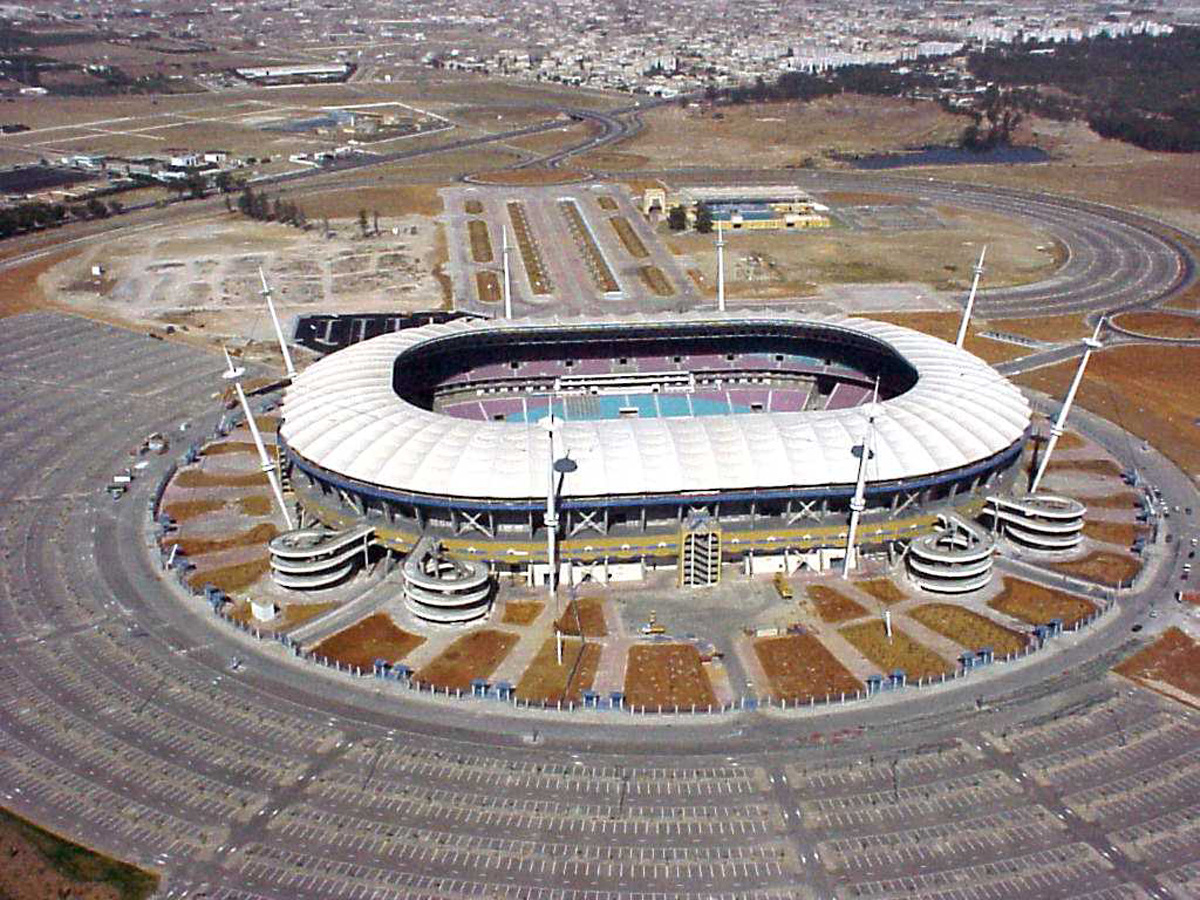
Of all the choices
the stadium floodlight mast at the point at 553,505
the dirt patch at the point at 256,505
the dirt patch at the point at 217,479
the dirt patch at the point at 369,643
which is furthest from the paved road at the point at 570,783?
the dirt patch at the point at 217,479

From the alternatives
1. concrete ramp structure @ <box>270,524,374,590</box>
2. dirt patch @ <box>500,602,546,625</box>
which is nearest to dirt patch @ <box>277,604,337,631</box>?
concrete ramp structure @ <box>270,524,374,590</box>

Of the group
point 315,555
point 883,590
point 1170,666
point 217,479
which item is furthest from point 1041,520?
point 217,479

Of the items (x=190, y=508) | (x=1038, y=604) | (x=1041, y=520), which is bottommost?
(x=190, y=508)

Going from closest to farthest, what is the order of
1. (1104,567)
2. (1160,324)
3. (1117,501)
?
(1104,567) → (1117,501) → (1160,324)

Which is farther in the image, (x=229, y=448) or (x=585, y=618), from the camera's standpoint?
(x=229, y=448)

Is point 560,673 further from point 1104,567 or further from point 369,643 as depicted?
point 1104,567

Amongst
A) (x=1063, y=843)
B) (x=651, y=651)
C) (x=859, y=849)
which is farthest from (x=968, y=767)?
(x=651, y=651)

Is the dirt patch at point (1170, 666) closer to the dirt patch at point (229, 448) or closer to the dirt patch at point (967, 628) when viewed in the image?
the dirt patch at point (967, 628)
